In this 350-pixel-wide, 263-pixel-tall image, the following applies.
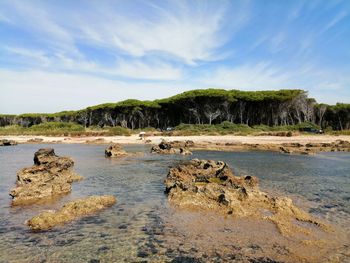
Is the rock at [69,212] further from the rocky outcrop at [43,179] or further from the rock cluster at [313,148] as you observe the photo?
the rock cluster at [313,148]

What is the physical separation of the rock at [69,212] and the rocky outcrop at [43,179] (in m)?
2.78

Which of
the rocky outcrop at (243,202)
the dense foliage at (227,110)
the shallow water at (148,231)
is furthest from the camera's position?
the dense foliage at (227,110)

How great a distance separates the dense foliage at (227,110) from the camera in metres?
70.8

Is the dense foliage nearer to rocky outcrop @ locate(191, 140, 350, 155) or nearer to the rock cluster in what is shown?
rocky outcrop @ locate(191, 140, 350, 155)

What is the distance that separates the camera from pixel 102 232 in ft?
32.0

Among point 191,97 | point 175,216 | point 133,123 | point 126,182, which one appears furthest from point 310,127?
point 175,216

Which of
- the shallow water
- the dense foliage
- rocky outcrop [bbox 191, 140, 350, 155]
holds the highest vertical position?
the dense foliage

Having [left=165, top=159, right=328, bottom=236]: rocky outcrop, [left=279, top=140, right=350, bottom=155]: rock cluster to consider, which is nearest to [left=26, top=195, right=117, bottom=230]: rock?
[left=165, top=159, right=328, bottom=236]: rocky outcrop

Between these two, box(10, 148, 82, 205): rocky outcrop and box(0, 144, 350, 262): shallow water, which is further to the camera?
box(10, 148, 82, 205): rocky outcrop

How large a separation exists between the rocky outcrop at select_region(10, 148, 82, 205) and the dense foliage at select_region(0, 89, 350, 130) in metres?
54.8

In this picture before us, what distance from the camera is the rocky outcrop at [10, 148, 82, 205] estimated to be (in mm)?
13820

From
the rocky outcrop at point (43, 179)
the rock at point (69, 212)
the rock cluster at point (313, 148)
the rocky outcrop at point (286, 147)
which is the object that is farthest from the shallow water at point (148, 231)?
the rocky outcrop at point (286, 147)

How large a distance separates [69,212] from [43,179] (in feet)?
16.5

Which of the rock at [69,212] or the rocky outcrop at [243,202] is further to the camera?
the rocky outcrop at [243,202]
